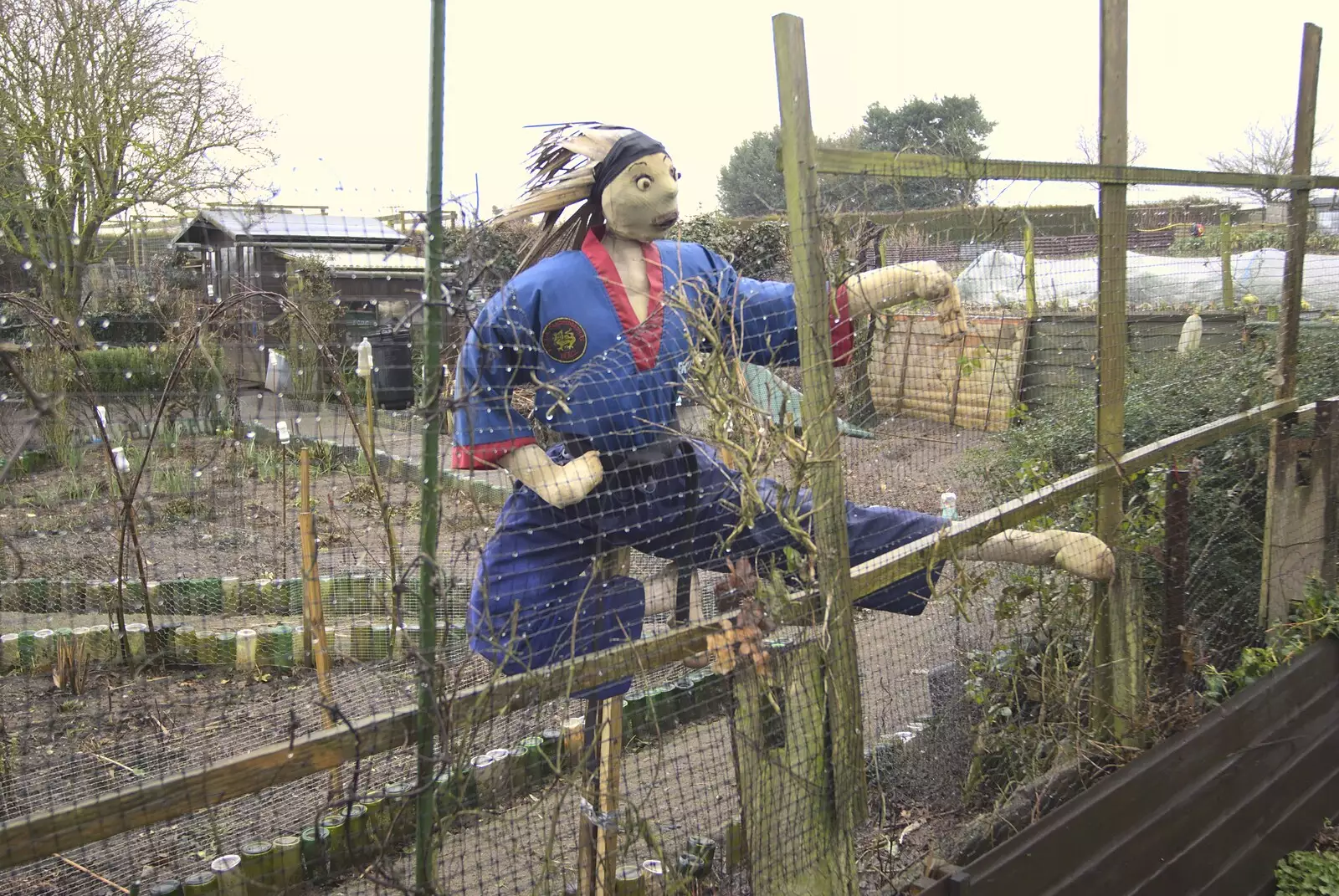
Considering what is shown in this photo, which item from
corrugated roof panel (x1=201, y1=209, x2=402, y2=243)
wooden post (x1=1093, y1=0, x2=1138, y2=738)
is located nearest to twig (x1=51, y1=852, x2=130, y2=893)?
wooden post (x1=1093, y1=0, x2=1138, y2=738)

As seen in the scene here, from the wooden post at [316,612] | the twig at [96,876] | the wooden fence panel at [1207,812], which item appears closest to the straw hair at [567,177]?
the wooden post at [316,612]

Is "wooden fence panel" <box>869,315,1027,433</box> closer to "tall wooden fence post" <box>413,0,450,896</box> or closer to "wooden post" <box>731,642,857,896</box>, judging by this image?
"wooden post" <box>731,642,857,896</box>

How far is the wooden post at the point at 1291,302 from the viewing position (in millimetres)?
3721

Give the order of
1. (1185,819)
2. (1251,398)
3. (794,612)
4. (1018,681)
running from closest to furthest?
(794,612) < (1185,819) < (1018,681) < (1251,398)

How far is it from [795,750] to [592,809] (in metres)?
0.48

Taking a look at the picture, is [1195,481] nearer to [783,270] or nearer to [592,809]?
[783,270]

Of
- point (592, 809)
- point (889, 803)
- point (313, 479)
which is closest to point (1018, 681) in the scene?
point (889, 803)

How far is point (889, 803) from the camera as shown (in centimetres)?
317

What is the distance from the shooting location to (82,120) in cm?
1255

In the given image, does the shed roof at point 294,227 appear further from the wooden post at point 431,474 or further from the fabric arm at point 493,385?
the wooden post at point 431,474

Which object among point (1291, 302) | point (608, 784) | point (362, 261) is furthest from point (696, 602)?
point (362, 261)

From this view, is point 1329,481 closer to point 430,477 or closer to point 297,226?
point 430,477

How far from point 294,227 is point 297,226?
104 millimetres

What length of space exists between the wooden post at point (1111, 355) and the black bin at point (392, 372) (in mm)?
10237
